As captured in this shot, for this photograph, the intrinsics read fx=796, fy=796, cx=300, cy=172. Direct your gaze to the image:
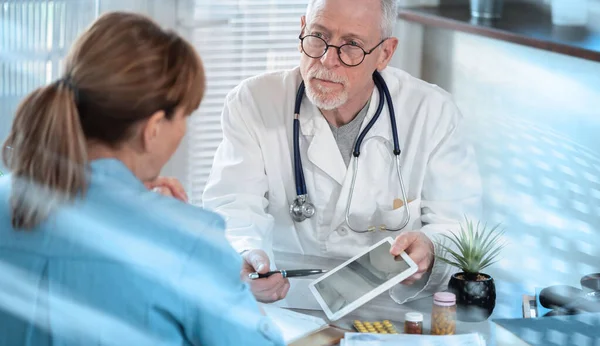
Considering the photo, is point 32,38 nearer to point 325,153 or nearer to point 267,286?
Answer: point 325,153

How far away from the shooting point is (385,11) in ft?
6.62

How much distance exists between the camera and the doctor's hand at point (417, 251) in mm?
1637

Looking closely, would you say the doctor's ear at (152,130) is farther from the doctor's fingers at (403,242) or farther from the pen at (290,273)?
the doctor's fingers at (403,242)

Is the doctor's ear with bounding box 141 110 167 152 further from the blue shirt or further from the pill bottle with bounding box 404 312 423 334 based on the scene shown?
the pill bottle with bounding box 404 312 423 334

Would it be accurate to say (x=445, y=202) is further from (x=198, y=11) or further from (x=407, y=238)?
(x=198, y=11)

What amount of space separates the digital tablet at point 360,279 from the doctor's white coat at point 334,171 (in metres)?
0.36

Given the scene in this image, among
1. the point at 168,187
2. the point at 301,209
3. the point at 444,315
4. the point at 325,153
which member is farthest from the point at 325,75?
the point at 444,315

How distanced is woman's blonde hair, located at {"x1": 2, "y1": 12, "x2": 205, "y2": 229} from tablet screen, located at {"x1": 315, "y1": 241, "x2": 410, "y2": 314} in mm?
577

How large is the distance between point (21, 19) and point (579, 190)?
6.08ft

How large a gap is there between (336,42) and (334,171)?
0.32 meters

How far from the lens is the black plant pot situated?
152 centimetres

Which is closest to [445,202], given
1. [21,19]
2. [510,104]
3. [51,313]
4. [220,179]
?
[220,179]

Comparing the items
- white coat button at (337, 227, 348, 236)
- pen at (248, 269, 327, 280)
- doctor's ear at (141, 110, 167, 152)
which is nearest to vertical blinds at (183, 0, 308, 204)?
white coat button at (337, 227, 348, 236)

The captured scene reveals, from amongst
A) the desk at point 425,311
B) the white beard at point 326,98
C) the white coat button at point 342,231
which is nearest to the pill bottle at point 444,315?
the desk at point 425,311
